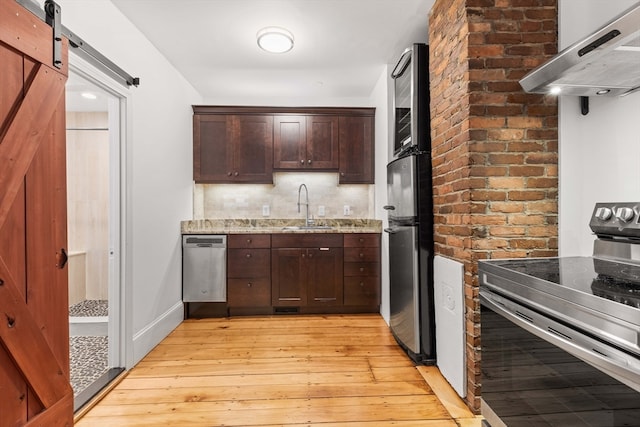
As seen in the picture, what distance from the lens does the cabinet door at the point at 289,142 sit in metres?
3.91

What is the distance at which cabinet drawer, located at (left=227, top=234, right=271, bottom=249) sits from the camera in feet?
11.5

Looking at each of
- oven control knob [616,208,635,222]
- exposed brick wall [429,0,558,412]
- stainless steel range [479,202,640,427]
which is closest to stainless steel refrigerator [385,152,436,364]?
exposed brick wall [429,0,558,412]

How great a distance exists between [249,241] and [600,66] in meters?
3.03

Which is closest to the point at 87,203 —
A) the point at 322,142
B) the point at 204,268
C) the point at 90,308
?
the point at 90,308

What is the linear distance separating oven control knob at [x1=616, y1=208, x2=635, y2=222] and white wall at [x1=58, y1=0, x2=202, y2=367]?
9.34 feet

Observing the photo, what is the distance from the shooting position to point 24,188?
1341mm

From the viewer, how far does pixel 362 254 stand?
358cm

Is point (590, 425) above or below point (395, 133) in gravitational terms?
below

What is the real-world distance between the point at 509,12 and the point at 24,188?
99.7 inches

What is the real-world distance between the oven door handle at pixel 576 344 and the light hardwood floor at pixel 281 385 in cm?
83

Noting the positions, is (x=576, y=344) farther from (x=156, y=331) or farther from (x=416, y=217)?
(x=156, y=331)

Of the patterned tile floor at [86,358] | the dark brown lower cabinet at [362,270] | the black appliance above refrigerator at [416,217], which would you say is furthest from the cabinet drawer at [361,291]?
the patterned tile floor at [86,358]

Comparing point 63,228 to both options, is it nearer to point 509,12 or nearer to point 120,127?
point 120,127

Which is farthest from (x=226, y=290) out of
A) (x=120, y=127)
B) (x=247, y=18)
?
(x=247, y=18)
